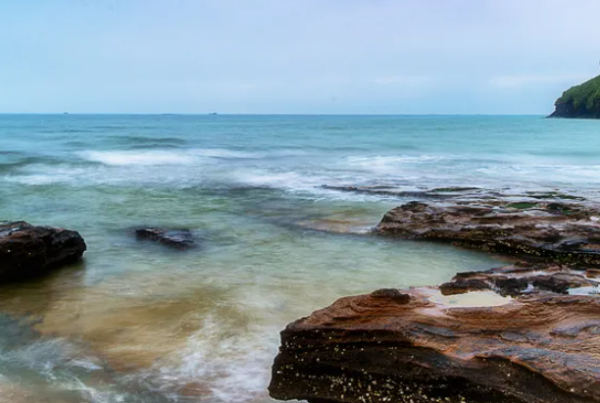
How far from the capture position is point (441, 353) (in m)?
5.14

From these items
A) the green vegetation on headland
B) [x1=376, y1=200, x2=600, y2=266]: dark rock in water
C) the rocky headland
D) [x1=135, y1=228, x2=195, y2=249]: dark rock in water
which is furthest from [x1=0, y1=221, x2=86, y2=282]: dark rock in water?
the green vegetation on headland

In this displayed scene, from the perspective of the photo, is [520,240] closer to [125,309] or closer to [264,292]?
[264,292]

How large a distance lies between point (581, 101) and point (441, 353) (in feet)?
429

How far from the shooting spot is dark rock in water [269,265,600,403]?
4660mm

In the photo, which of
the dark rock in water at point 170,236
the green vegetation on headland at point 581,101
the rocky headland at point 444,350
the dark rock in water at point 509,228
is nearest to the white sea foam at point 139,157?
the dark rock in water at point 170,236

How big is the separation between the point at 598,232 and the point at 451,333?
6.77 m

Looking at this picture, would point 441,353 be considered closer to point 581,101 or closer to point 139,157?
point 139,157

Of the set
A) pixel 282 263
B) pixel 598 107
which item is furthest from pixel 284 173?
pixel 598 107

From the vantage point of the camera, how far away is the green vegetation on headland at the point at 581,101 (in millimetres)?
111312

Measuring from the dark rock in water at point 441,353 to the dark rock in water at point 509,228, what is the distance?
4616mm

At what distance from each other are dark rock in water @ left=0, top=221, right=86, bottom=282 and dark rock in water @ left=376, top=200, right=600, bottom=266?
6.93 meters

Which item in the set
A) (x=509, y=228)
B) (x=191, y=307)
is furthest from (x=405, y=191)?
(x=191, y=307)

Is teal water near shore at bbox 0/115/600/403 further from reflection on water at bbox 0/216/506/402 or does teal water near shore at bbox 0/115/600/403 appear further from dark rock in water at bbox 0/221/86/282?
dark rock in water at bbox 0/221/86/282

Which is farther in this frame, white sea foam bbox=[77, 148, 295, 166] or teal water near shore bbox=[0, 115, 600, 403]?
white sea foam bbox=[77, 148, 295, 166]
